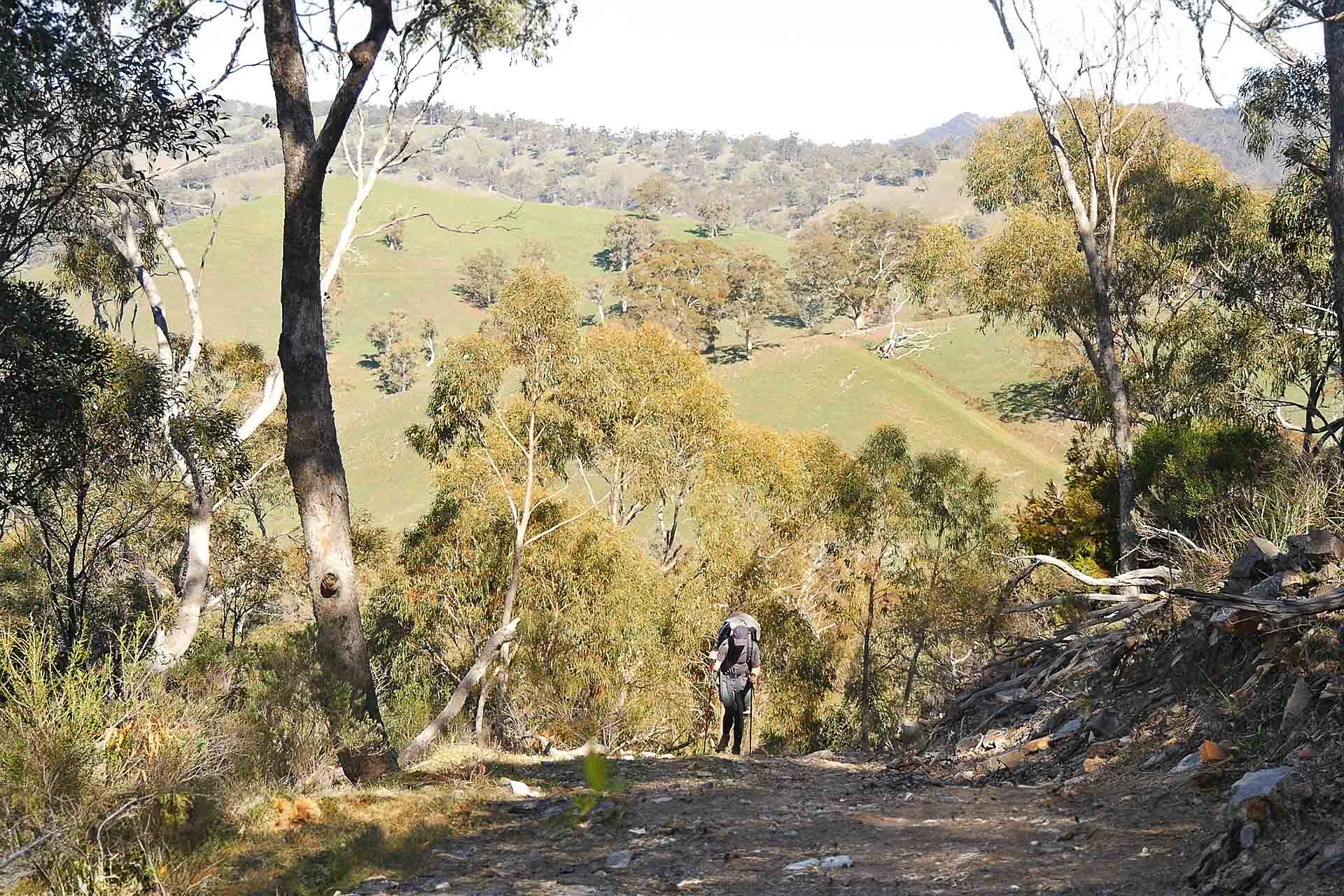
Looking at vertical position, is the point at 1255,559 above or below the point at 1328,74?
below

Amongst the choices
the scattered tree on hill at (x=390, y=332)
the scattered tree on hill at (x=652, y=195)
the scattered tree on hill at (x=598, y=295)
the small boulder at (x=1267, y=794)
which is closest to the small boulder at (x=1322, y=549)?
the small boulder at (x=1267, y=794)

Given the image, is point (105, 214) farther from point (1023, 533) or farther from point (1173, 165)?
point (1173, 165)

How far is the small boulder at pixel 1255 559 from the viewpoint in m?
6.91

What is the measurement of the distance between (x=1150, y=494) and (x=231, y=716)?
1243 cm

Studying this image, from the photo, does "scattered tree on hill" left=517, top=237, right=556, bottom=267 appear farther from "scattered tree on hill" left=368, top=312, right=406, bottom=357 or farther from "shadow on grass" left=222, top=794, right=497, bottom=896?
"shadow on grass" left=222, top=794, right=497, bottom=896

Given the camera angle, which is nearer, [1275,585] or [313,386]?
[1275,585]

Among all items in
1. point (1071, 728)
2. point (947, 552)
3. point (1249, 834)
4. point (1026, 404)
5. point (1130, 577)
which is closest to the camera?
point (1249, 834)

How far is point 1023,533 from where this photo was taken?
56.3ft

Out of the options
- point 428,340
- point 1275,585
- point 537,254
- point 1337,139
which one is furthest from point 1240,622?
point 537,254

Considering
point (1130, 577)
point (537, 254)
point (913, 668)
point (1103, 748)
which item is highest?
point (537, 254)

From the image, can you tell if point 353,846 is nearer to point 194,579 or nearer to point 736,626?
point 736,626

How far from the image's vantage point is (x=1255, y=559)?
703 centimetres

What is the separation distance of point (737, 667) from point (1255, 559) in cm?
610

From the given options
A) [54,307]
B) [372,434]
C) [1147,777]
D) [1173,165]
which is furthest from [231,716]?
[372,434]
